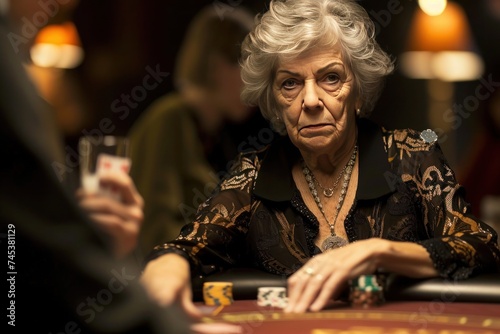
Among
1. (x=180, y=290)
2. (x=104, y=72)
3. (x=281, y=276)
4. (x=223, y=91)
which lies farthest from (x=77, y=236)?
(x=104, y=72)

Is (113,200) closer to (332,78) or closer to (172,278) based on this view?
(172,278)

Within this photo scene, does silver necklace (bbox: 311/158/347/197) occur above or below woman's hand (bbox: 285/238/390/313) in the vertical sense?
above

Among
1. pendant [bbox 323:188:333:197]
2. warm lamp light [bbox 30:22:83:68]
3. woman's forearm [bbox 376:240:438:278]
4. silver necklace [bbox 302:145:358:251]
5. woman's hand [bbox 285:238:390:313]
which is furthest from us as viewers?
warm lamp light [bbox 30:22:83:68]

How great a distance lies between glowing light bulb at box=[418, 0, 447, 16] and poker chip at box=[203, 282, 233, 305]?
4.86 m

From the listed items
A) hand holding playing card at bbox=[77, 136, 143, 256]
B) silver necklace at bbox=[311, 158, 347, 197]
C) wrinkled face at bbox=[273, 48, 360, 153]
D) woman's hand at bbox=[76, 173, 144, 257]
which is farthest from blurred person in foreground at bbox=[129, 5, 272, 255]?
woman's hand at bbox=[76, 173, 144, 257]

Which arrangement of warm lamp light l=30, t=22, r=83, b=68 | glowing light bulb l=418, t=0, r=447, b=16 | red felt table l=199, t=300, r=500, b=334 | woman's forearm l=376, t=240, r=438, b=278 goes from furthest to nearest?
glowing light bulb l=418, t=0, r=447, b=16 → warm lamp light l=30, t=22, r=83, b=68 → woman's forearm l=376, t=240, r=438, b=278 → red felt table l=199, t=300, r=500, b=334

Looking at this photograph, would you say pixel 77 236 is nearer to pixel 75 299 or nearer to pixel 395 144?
pixel 75 299

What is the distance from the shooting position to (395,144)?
117 inches

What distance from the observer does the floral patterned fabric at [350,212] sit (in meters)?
2.75

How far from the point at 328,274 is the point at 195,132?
3030mm

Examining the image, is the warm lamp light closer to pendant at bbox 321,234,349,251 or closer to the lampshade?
the lampshade

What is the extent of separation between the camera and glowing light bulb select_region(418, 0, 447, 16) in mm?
6848

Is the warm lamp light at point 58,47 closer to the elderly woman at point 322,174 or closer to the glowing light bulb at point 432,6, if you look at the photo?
the glowing light bulb at point 432,6

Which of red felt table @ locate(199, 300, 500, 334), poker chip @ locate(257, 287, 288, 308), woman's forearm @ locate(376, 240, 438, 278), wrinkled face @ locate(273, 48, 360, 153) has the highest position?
wrinkled face @ locate(273, 48, 360, 153)
